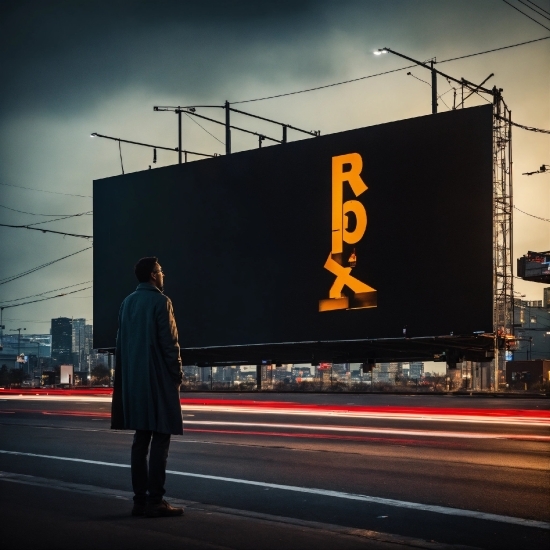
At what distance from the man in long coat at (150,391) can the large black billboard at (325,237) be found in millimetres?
16835

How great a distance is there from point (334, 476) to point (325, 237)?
56.1 ft

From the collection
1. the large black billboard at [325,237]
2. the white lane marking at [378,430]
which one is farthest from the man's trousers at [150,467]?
the large black billboard at [325,237]

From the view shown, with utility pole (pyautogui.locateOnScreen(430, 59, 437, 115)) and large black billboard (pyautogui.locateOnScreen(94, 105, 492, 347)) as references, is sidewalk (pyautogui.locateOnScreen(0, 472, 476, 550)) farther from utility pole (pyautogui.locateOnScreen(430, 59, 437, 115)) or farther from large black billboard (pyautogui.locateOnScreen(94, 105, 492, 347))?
utility pole (pyautogui.locateOnScreen(430, 59, 437, 115))

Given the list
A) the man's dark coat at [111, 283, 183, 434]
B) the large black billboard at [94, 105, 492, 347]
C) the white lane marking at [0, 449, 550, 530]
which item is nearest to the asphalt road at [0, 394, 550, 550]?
the white lane marking at [0, 449, 550, 530]

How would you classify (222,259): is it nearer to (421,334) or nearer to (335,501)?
(421,334)

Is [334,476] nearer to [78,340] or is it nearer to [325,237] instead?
[325,237]

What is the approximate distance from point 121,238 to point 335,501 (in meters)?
24.8

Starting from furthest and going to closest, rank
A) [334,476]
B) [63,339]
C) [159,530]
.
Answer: [63,339] → [334,476] → [159,530]

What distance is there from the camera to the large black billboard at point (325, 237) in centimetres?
2272

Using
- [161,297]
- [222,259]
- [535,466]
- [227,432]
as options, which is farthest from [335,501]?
[222,259]

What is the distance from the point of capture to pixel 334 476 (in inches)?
327

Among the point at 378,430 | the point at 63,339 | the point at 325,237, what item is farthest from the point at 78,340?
the point at 378,430

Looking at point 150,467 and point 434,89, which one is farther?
point 434,89

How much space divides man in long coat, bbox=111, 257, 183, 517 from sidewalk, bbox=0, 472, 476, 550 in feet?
0.72
